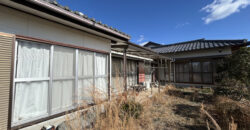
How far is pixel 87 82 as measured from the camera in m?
3.21

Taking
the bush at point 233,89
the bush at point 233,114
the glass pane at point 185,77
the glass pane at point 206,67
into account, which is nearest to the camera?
the bush at point 233,114

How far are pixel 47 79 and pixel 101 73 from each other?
1.67 meters

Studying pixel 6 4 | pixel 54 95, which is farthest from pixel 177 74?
pixel 6 4

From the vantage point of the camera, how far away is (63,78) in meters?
2.63

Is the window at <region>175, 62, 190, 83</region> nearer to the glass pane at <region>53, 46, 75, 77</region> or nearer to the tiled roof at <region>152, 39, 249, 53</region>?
the tiled roof at <region>152, 39, 249, 53</region>

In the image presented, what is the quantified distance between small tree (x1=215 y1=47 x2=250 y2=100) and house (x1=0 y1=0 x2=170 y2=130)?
564 cm

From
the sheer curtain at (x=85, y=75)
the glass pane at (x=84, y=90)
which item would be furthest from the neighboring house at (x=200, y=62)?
the glass pane at (x=84, y=90)

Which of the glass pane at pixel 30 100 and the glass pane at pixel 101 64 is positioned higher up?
the glass pane at pixel 101 64

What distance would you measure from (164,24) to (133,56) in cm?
643

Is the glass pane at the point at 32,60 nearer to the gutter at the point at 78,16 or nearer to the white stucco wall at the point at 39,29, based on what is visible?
the white stucco wall at the point at 39,29

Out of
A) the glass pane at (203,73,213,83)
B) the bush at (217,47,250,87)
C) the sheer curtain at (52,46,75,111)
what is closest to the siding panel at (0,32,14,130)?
the sheer curtain at (52,46,75,111)

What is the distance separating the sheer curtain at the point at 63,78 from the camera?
249 centimetres

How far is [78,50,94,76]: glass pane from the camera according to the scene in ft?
10.0

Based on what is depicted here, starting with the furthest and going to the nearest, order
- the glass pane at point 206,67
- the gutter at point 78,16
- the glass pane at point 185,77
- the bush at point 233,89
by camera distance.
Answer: the glass pane at point 185,77 → the glass pane at point 206,67 → the bush at point 233,89 → the gutter at point 78,16
